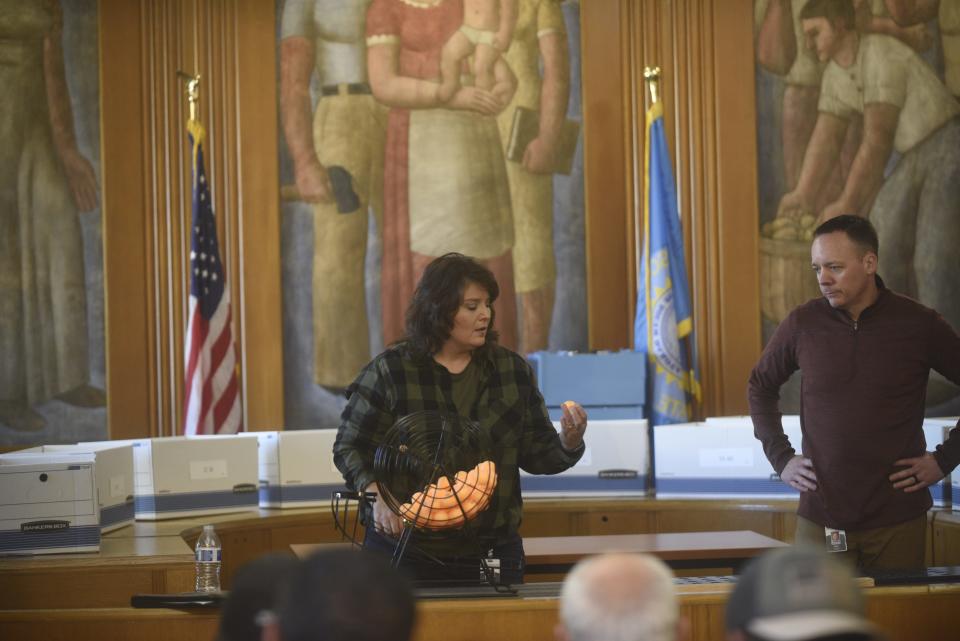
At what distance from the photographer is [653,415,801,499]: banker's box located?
5.00 m

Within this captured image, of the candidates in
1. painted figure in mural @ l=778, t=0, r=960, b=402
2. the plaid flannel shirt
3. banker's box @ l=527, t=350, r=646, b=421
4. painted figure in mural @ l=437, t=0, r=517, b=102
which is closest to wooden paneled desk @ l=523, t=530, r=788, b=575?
the plaid flannel shirt

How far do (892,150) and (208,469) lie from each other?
393 cm

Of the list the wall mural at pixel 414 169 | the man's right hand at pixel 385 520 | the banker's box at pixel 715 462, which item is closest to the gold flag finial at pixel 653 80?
the wall mural at pixel 414 169

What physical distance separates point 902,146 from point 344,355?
318 centimetres

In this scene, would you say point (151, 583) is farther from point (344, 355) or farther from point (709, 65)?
point (709, 65)

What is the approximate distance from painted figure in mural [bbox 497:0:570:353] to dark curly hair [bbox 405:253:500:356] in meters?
3.38

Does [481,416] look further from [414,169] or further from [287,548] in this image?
[414,169]

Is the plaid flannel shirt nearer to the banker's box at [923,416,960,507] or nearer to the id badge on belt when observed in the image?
the id badge on belt

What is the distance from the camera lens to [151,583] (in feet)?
12.1

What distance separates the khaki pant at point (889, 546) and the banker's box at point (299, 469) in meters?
2.50

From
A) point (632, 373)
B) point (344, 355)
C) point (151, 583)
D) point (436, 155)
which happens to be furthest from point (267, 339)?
point (151, 583)

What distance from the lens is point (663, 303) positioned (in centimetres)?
585

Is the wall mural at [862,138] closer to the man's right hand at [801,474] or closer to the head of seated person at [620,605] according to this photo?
the man's right hand at [801,474]

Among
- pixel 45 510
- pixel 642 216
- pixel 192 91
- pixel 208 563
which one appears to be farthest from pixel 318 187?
pixel 208 563
